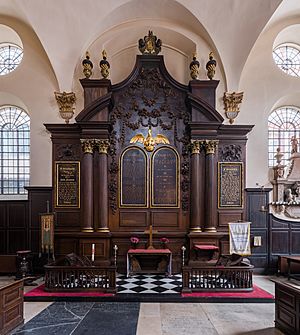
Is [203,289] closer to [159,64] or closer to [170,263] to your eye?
[170,263]

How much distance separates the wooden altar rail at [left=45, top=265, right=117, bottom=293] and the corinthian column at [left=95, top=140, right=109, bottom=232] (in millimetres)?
2361

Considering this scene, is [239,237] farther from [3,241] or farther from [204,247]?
[3,241]

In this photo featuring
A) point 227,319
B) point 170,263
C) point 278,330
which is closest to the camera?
point 278,330

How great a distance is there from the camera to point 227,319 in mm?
6520

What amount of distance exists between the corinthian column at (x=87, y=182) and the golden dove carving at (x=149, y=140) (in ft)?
4.44

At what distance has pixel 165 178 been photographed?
1090cm

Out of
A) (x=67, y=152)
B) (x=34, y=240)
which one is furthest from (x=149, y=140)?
(x=34, y=240)

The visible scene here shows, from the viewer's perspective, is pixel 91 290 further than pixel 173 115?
No

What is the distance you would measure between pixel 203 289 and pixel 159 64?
22.3ft

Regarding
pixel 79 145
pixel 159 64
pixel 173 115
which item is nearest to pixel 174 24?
pixel 159 64

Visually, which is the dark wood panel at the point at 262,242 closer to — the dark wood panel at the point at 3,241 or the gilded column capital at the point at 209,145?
the gilded column capital at the point at 209,145

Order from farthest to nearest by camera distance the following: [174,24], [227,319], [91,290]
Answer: [174,24], [91,290], [227,319]

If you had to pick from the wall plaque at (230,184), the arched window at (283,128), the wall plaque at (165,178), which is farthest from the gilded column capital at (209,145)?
the arched window at (283,128)

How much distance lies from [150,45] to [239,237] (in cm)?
649
